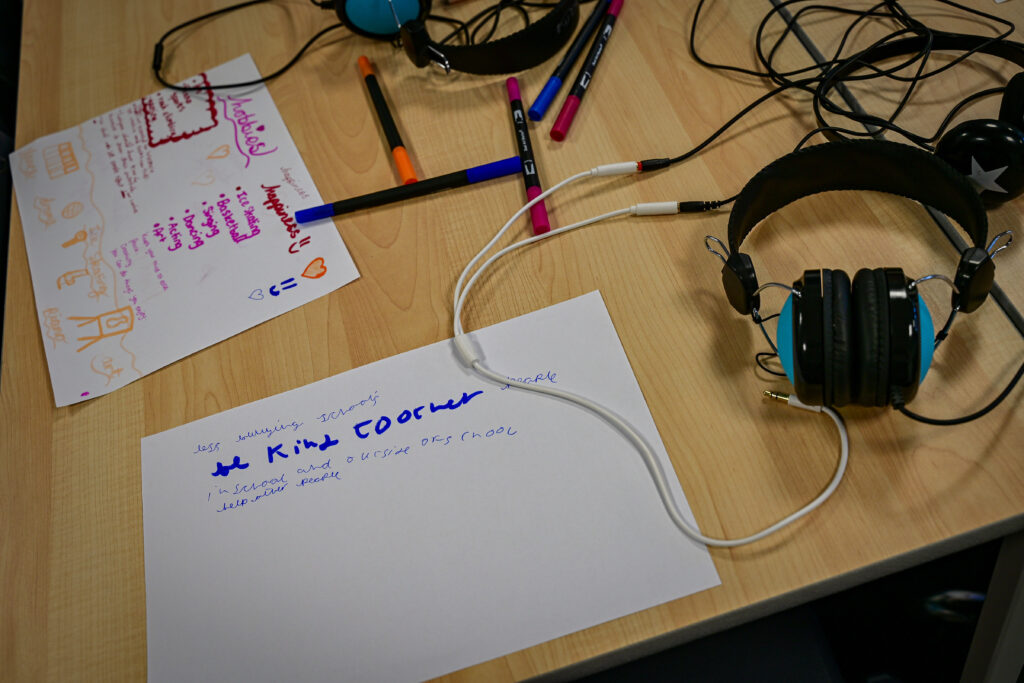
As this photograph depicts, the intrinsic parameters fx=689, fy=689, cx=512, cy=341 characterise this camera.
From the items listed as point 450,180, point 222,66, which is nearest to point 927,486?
point 450,180

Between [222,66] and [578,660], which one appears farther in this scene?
[222,66]

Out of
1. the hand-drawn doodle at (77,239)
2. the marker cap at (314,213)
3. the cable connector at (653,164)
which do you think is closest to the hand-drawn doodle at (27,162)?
the hand-drawn doodle at (77,239)

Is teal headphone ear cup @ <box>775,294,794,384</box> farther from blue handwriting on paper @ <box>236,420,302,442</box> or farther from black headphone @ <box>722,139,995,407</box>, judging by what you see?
blue handwriting on paper @ <box>236,420,302,442</box>

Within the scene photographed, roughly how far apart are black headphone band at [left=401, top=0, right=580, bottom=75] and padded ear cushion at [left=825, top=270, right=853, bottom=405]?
0.43 m

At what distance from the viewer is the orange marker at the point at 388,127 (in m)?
0.73

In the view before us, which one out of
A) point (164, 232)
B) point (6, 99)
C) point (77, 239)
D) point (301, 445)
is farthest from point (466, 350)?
point (6, 99)

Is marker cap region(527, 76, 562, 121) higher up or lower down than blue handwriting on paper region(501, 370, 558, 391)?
higher up

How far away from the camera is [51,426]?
68 centimetres

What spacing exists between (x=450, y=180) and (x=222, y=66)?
0.38 meters

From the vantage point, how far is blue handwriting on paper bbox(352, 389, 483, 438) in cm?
62

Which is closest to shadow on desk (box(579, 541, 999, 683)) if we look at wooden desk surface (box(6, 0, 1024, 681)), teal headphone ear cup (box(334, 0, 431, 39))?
wooden desk surface (box(6, 0, 1024, 681))

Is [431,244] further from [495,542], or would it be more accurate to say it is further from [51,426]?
[51,426]

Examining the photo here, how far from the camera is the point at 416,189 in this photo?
2.38 ft

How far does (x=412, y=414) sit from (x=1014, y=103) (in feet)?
1.98
